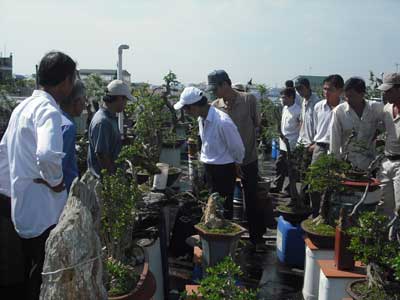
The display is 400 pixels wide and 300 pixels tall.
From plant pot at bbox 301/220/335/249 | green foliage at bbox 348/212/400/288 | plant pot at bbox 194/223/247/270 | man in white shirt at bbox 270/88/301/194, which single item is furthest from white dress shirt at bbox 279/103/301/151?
green foliage at bbox 348/212/400/288

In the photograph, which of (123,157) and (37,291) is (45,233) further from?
(123,157)

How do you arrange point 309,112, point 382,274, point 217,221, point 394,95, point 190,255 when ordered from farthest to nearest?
1. point 309,112
2. point 190,255
3. point 394,95
4. point 217,221
5. point 382,274

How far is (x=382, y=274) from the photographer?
7.95 ft

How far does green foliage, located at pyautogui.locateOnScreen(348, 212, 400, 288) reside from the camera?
94.9 inches

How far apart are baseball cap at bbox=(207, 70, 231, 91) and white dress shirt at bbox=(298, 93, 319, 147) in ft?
5.33

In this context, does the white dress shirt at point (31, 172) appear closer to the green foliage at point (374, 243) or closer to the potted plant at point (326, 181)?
the green foliage at point (374, 243)

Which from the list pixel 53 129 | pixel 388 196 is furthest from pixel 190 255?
pixel 53 129

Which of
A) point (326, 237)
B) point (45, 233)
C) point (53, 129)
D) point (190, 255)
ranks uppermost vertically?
point (53, 129)

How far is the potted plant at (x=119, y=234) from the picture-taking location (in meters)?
2.31

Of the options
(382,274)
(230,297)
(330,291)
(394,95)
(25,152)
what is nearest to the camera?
(230,297)

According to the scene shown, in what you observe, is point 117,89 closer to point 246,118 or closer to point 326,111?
point 246,118

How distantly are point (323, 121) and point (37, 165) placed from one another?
346cm

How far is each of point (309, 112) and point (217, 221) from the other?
2544 millimetres

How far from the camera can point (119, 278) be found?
2305 mm
